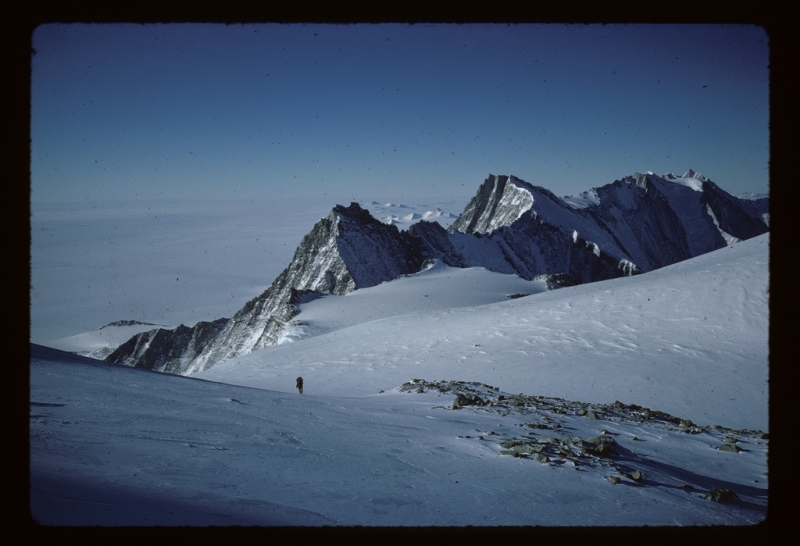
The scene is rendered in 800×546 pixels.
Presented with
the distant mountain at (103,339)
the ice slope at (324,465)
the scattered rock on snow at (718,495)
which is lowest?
the distant mountain at (103,339)

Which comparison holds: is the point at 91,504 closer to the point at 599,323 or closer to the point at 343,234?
the point at 599,323

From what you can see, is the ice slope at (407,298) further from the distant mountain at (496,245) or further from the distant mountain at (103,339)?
the distant mountain at (103,339)

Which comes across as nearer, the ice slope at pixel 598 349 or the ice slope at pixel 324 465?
the ice slope at pixel 324 465

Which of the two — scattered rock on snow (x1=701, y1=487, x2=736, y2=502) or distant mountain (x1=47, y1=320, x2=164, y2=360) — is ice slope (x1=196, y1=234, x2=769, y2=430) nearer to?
scattered rock on snow (x1=701, y1=487, x2=736, y2=502)

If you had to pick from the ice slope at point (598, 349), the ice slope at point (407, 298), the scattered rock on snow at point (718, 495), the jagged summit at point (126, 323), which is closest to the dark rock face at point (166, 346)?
the jagged summit at point (126, 323)

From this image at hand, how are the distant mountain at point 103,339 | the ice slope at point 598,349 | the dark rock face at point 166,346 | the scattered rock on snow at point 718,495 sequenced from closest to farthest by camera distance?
the scattered rock on snow at point 718,495 < the ice slope at point 598,349 < the dark rock face at point 166,346 < the distant mountain at point 103,339

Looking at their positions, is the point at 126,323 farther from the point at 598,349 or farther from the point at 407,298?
the point at 598,349

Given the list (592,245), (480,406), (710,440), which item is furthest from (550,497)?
(592,245)
